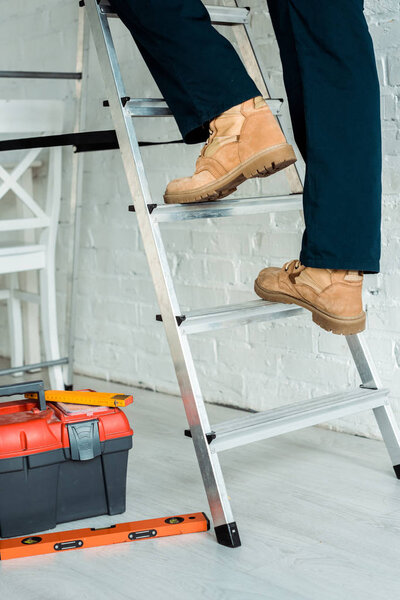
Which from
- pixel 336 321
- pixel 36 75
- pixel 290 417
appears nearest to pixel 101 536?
pixel 290 417

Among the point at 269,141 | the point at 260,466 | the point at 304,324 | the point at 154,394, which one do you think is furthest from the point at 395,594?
the point at 154,394

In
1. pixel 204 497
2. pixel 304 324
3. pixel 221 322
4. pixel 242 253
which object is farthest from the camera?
pixel 242 253

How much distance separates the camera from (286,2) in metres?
1.56

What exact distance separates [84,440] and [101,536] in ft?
0.61

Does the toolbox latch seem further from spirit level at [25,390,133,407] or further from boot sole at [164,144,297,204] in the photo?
boot sole at [164,144,297,204]

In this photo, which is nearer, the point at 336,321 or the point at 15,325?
the point at 336,321

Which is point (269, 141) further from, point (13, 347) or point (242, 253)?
point (13, 347)

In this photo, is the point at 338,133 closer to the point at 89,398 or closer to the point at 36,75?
the point at 89,398

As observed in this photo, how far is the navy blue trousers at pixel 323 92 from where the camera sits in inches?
60.2

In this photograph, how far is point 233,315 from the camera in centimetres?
167

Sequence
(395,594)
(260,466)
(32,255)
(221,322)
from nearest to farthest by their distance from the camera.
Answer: (395,594) < (221,322) < (260,466) < (32,255)

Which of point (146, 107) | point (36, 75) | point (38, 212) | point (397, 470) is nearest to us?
point (146, 107)

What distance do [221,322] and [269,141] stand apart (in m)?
0.37

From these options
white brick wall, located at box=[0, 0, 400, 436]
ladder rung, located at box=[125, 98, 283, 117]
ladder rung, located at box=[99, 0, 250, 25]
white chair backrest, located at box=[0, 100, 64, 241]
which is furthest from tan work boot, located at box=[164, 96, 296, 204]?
white chair backrest, located at box=[0, 100, 64, 241]
